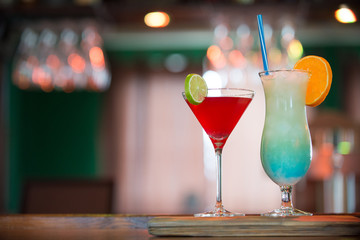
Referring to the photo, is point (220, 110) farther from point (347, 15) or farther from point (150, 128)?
point (150, 128)

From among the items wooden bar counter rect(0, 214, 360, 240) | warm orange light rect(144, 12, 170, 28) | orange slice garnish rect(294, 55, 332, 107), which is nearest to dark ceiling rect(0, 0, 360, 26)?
warm orange light rect(144, 12, 170, 28)

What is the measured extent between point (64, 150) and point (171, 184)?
4.46 ft

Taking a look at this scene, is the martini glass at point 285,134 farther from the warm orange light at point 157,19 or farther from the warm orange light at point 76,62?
the warm orange light at point 76,62

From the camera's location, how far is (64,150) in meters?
6.52

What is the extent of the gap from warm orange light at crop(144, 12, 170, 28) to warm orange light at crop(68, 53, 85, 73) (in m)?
0.78

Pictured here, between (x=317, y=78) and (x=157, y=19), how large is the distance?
139cm

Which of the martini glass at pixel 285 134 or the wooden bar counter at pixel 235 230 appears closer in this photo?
the wooden bar counter at pixel 235 230

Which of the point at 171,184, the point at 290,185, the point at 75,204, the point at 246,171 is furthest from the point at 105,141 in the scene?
the point at 290,185

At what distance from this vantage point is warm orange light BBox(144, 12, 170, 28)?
2357mm

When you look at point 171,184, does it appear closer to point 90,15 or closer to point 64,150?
point 64,150

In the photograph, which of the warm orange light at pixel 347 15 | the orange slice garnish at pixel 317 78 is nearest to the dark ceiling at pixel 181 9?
the warm orange light at pixel 347 15

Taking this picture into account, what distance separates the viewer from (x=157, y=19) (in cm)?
237

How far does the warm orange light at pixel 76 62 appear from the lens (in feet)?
9.95

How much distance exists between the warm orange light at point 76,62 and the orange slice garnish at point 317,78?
211cm
